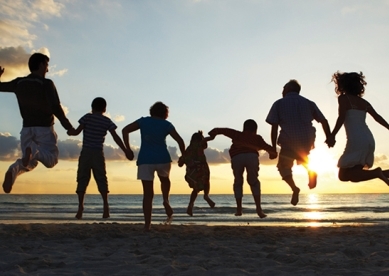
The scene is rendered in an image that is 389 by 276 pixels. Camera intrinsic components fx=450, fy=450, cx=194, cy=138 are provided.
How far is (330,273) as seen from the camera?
4.28 metres

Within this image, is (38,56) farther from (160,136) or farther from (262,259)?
(262,259)

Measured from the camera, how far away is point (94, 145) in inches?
321

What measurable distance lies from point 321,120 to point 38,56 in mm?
4608

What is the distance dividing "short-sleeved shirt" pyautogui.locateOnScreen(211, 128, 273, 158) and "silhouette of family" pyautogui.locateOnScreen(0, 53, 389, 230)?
0.13 metres

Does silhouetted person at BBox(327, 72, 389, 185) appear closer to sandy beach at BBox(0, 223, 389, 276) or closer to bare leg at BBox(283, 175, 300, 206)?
sandy beach at BBox(0, 223, 389, 276)

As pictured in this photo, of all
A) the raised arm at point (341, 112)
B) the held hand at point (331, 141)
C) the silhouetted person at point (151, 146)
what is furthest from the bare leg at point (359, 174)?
the silhouetted person at point (151, 146)

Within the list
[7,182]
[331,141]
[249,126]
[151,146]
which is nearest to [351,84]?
→ [331,141]

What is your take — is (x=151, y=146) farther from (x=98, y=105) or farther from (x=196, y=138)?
(x=196, y=138)

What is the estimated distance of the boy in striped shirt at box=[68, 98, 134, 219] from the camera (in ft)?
26.0

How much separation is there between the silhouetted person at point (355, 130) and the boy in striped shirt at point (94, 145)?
357cm

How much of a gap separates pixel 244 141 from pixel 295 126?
4.61 feet

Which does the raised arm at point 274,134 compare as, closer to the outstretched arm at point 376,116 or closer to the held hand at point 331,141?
the held hand at point 331,141

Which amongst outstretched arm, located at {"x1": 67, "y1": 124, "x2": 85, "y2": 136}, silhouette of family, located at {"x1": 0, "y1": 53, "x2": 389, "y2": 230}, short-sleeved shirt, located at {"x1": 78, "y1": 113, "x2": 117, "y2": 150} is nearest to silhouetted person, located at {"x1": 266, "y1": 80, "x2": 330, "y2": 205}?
silhouette of family, located at {"x1": 0, "y1": 53, "x2": 389, "y2": 230}

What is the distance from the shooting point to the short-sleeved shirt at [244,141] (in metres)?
8.56
